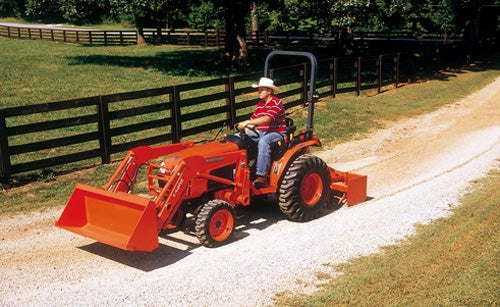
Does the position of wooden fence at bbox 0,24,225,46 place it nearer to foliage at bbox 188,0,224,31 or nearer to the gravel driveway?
foliage at bbox 188,0,224,31

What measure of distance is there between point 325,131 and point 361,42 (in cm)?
2783

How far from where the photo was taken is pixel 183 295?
648 cm

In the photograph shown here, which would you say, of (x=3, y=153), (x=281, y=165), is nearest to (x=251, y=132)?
(x=281, y=165)

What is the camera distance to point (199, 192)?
8016 millimetres

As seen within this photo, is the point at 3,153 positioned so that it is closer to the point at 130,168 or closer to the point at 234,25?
the point at 130,168

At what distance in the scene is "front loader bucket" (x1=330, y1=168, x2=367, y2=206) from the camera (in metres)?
9.62

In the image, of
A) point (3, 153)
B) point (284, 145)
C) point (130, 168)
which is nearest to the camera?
point (130, 168)

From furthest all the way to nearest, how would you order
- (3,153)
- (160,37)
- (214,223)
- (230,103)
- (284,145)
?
(160,37)
(230,103)
(3,153)
(284,145)
(214,223)

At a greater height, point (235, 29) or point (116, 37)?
point (235, 29)

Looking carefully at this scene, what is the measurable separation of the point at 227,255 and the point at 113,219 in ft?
5.00

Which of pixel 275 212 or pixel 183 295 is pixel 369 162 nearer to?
pixel 275 212

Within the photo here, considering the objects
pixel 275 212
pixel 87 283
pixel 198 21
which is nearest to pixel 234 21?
pixel 275 212

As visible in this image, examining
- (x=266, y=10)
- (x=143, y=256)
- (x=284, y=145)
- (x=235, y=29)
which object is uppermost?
(x=266, y=10)

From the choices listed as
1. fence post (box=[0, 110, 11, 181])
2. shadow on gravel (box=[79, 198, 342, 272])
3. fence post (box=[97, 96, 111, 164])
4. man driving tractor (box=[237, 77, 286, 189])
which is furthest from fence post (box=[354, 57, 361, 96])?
fence post (box=[0, 110, 11, 181])
